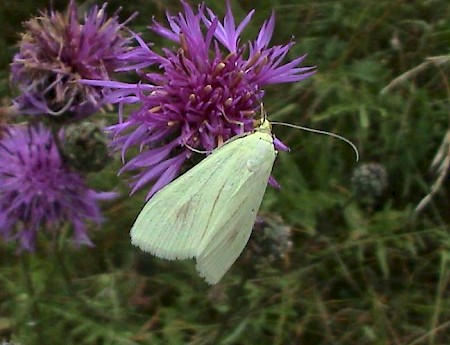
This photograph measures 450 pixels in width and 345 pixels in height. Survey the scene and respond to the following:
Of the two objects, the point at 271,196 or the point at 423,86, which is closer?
the point at 271,196

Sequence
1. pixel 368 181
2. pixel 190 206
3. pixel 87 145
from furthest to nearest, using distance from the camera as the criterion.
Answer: pixel 368 181, pixel 87 145, pixel 190 206

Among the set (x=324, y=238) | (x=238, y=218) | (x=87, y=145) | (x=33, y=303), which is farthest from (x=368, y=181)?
(x=33, y=303)

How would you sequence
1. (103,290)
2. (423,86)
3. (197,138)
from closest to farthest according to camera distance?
(197,138) → (103,290) → (423,86)

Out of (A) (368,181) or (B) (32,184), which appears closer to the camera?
(B) (32,184)

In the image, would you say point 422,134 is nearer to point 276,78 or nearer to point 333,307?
point 333,307

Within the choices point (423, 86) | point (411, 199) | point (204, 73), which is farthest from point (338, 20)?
point (204, 73)

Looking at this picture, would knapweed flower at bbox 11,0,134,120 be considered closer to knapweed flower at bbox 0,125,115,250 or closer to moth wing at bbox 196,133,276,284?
knapweed flower at bbox 0,125,115,250

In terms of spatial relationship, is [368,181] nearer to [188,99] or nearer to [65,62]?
[188,99]

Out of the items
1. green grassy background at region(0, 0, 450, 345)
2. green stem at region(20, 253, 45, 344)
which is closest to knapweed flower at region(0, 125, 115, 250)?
green stem at region(20, 253, 45, 344)
